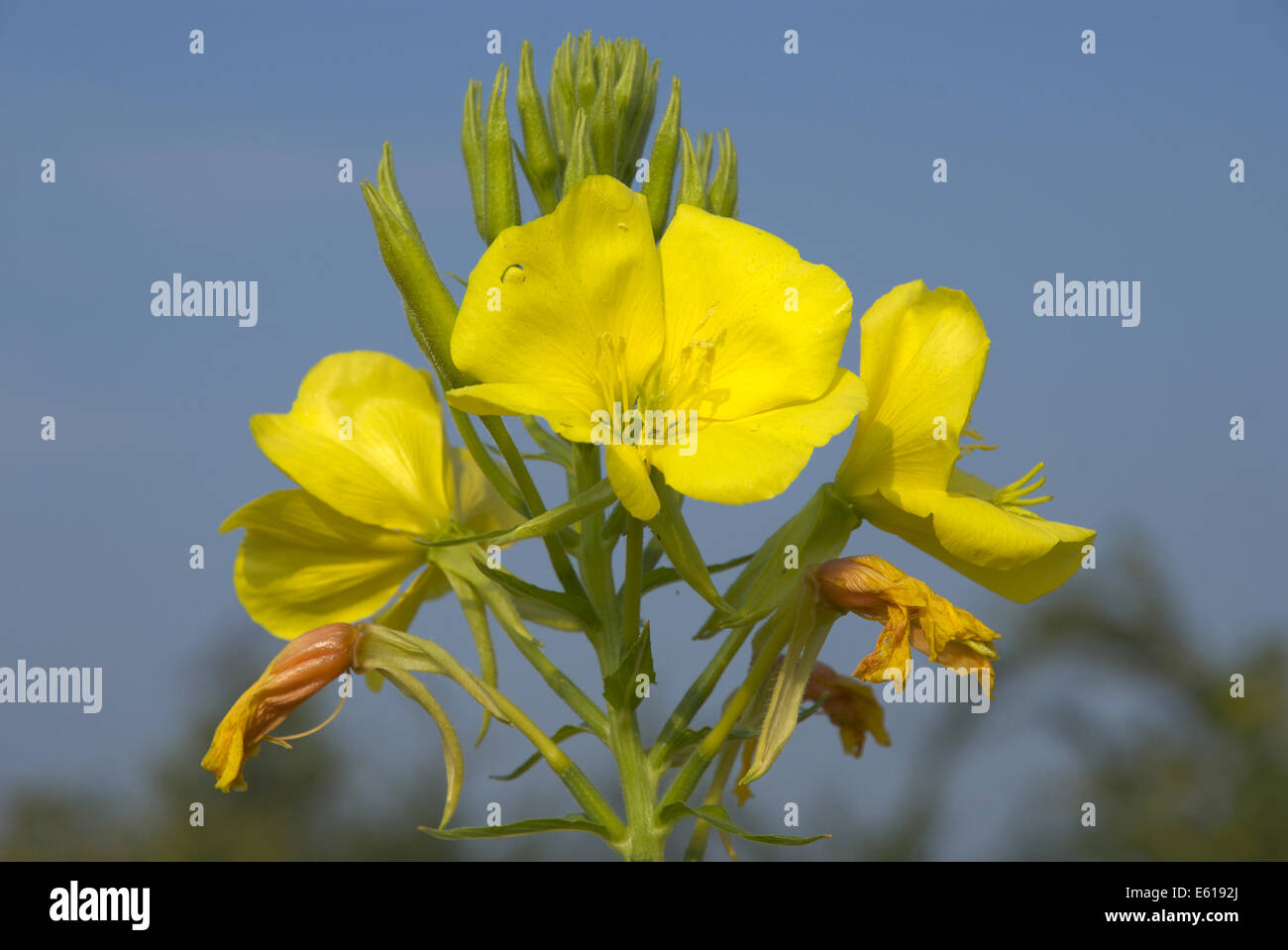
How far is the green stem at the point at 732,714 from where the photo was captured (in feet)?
6.81

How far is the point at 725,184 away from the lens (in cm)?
237

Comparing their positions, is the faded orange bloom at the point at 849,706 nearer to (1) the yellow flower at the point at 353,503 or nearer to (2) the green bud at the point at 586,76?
(1) the yellow flower at the point at 353,503

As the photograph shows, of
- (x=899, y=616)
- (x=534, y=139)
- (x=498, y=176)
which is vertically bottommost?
(x=899, y=616)

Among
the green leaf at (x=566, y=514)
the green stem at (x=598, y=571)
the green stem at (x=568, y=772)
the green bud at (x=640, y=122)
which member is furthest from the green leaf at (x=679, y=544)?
the green bud at (x=640, y=122)

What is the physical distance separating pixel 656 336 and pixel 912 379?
0.47m

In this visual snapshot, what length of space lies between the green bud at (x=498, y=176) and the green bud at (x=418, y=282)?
0.60ft

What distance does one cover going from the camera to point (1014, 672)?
341 inches

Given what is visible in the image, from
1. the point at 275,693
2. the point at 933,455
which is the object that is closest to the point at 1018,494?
the point at 933,455

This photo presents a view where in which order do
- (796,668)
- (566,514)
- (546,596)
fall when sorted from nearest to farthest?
(566,514) < (796,668) < (546,596)

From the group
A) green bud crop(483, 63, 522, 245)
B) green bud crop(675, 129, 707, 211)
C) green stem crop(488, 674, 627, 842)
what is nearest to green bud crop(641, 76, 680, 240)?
green bud crop(675, 129, 707, 211)

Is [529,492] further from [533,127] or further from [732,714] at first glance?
[533,127]
